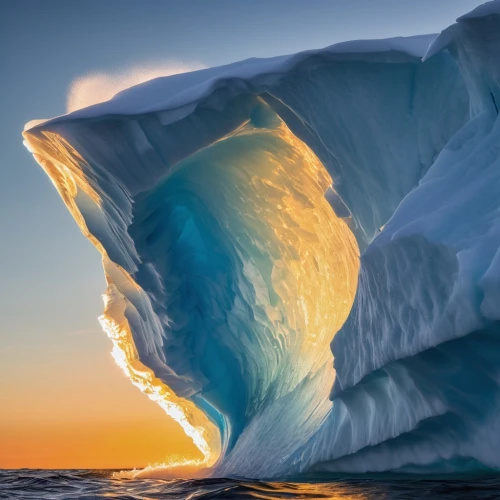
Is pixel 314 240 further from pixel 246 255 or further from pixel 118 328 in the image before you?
pixel 118 328

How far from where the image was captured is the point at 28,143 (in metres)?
8.59

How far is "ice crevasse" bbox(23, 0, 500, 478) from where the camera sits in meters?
5.03

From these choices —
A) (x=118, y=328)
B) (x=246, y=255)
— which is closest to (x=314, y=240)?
(x=246, y=255)

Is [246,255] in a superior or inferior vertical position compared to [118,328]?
superior

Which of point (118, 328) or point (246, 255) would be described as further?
point (118, 328)

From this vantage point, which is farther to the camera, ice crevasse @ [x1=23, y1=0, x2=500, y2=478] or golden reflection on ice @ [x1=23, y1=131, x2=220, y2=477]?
golden reflection on ice @ [x1=23, y1=131, x2=220, y2=477]

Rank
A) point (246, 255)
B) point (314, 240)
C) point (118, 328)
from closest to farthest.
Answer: point (314, 240) → point (246, 255) → point (118, 328)

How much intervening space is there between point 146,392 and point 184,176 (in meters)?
5.59

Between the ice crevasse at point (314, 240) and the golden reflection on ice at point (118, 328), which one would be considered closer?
the ice crevasse at point (314, 240)

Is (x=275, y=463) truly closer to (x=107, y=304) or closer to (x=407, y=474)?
(x=407, y=474)

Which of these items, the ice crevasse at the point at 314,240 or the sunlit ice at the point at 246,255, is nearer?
the ice crevasse at the point at 314,240

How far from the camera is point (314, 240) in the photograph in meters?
8.84

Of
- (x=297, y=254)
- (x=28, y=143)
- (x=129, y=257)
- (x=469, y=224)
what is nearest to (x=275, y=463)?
(x=297, y=254)

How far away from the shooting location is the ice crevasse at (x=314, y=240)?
5.03 m
